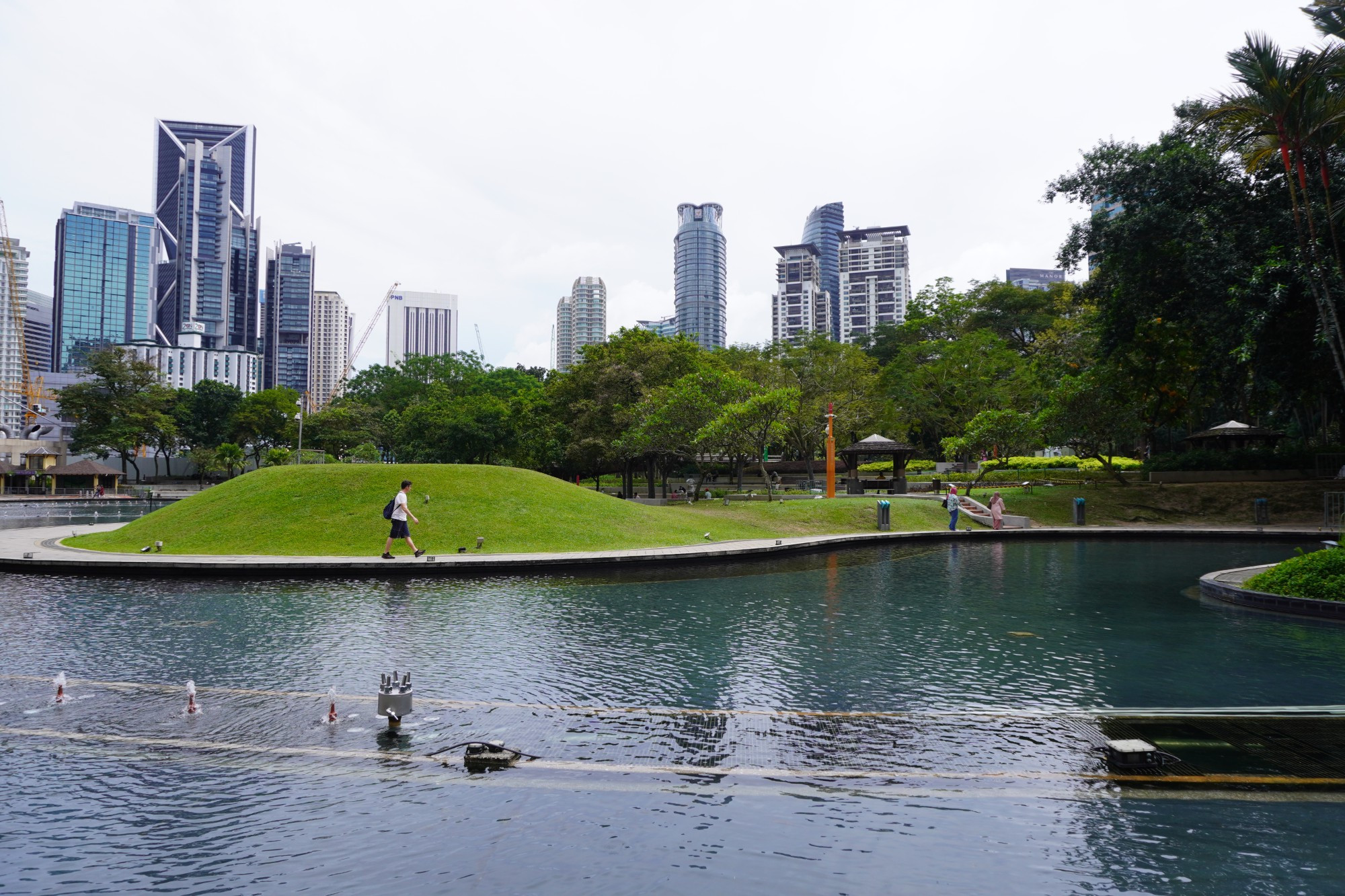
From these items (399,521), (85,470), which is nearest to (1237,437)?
(399,521)

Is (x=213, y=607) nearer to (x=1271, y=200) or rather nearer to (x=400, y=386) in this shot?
(x=1271, y=200)

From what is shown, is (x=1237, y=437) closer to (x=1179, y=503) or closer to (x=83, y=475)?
(x=1179, y=503)

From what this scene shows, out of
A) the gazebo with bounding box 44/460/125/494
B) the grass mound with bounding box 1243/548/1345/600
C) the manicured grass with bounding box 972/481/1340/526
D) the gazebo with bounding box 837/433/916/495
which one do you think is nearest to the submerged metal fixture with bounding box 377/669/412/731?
the grass mound with bounding box 1243/548/1345/600

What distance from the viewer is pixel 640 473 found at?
7419 cm

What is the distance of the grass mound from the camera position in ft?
46.4

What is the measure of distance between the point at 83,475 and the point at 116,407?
730cm

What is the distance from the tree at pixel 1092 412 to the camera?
128 ft

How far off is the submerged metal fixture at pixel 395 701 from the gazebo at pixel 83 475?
2884 inches

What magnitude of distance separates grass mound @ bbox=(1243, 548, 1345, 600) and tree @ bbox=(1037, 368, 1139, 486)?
2503 centimetres

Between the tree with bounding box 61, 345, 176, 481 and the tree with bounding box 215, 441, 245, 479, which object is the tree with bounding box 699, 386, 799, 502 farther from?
the tree with bounding box 61, 345, 176, 481

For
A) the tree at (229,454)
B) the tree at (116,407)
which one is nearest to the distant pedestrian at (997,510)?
the tree at (229,454)

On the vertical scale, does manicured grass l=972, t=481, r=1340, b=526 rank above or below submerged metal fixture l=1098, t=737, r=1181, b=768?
above

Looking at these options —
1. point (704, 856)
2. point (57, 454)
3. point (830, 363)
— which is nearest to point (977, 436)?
point (830, 363)

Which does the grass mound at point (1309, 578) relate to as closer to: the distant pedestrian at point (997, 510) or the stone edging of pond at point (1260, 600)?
the stone edging of pond at point (1260, 600)
